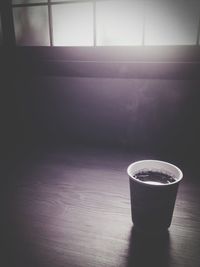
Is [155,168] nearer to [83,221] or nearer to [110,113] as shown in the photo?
[83,221]

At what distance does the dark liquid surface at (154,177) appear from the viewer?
683 mm

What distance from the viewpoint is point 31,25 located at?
1562 mm

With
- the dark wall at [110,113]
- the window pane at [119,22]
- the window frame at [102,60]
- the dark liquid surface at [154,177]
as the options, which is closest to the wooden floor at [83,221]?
the dark liquid surface at [154,177]

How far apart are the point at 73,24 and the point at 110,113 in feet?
2.05

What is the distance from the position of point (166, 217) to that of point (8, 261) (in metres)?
0.45

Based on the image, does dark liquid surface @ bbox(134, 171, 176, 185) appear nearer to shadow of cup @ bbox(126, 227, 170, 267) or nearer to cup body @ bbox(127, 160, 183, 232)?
cup body @ bbox(127, 160, 183, 232)

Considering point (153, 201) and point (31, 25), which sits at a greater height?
point (31, 25)

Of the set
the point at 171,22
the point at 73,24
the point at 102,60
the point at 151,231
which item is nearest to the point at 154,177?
the point at 151,231

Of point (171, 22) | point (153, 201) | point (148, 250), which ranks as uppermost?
point (171, 22)

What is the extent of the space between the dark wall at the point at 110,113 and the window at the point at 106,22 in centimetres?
28

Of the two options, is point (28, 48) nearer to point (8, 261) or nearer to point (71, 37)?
point (71, 37)

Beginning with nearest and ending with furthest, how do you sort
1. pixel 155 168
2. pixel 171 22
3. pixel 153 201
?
pixel 153 201 → pixel 155 168 → pixel 171 22

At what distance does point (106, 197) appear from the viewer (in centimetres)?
89

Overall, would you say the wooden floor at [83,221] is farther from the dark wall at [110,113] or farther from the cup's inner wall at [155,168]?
the dark wall at [110,113]
